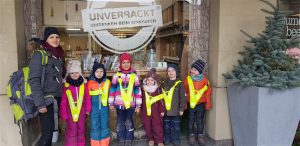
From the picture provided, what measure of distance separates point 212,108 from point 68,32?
2674 millimetres

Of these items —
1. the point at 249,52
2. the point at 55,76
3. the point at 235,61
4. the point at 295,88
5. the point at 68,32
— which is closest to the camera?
the point at 55,76

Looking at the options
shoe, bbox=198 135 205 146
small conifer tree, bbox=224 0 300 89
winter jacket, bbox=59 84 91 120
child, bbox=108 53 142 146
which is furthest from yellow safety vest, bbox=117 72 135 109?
small conifer tree, bbox=224 0 300 89

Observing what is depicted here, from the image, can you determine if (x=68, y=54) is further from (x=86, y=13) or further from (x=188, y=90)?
(x=188, y=90)

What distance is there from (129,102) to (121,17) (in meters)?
1.62

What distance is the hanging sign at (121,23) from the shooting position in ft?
15.0

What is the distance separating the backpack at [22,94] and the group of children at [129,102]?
0.47 metres

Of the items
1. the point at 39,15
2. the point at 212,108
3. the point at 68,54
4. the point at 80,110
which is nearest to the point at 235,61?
the point at 212,108

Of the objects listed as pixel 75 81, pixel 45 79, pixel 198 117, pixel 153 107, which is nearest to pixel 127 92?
pixel 153 107

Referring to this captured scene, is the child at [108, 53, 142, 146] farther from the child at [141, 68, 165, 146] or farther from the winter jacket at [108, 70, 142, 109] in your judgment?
the child at [141, 68, 165, 146]

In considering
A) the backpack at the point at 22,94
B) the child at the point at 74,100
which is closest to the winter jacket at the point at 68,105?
the child at the point at 74,100

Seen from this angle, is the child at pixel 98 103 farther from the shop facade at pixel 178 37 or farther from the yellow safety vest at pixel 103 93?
the shop facade at pixel 178 37

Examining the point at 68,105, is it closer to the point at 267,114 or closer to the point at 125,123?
the point at 125,123

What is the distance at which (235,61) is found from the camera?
4.23 meters

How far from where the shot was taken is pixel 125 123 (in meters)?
4.02
